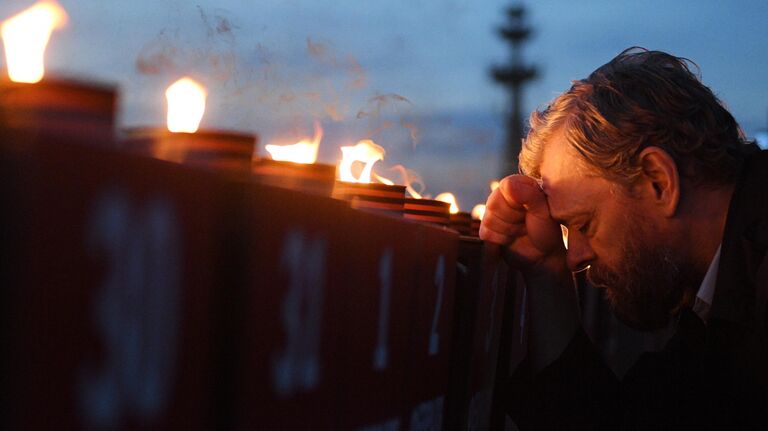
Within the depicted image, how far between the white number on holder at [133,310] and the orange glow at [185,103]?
0.90m

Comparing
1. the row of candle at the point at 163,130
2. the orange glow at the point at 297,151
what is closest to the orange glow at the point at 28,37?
the row of candle at the point at 163,130

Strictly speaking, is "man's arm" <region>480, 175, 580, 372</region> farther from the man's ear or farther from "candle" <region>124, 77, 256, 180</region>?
"candle" <region>124, 77, 256, 180</region>

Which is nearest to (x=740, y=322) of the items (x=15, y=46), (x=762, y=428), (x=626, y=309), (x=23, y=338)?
(x=762, y=428)

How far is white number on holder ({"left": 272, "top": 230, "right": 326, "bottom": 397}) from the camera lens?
1.43 meters

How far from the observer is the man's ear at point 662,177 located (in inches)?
114

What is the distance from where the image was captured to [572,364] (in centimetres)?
A: 323

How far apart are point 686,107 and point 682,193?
0.98 feet

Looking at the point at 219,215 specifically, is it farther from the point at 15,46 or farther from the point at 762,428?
the point at 762,428

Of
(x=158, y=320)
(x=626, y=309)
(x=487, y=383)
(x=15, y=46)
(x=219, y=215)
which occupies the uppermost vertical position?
(x=15, y=46)

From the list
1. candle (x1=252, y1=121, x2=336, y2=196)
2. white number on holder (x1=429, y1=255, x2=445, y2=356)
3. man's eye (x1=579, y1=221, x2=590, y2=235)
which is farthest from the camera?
man's eye (x1=579, y1=221, x2=590, y2=235)

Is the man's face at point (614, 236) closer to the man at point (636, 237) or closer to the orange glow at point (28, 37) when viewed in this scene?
the man at point (636, 237)

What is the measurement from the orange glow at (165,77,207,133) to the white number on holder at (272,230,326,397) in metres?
0.58

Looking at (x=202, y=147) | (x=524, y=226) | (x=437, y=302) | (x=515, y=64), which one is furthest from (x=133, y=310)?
(x=515, y=64)

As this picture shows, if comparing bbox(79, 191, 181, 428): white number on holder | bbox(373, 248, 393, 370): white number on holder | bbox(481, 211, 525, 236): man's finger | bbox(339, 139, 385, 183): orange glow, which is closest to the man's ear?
bbox(481, 211, 525, 236): man's finger
